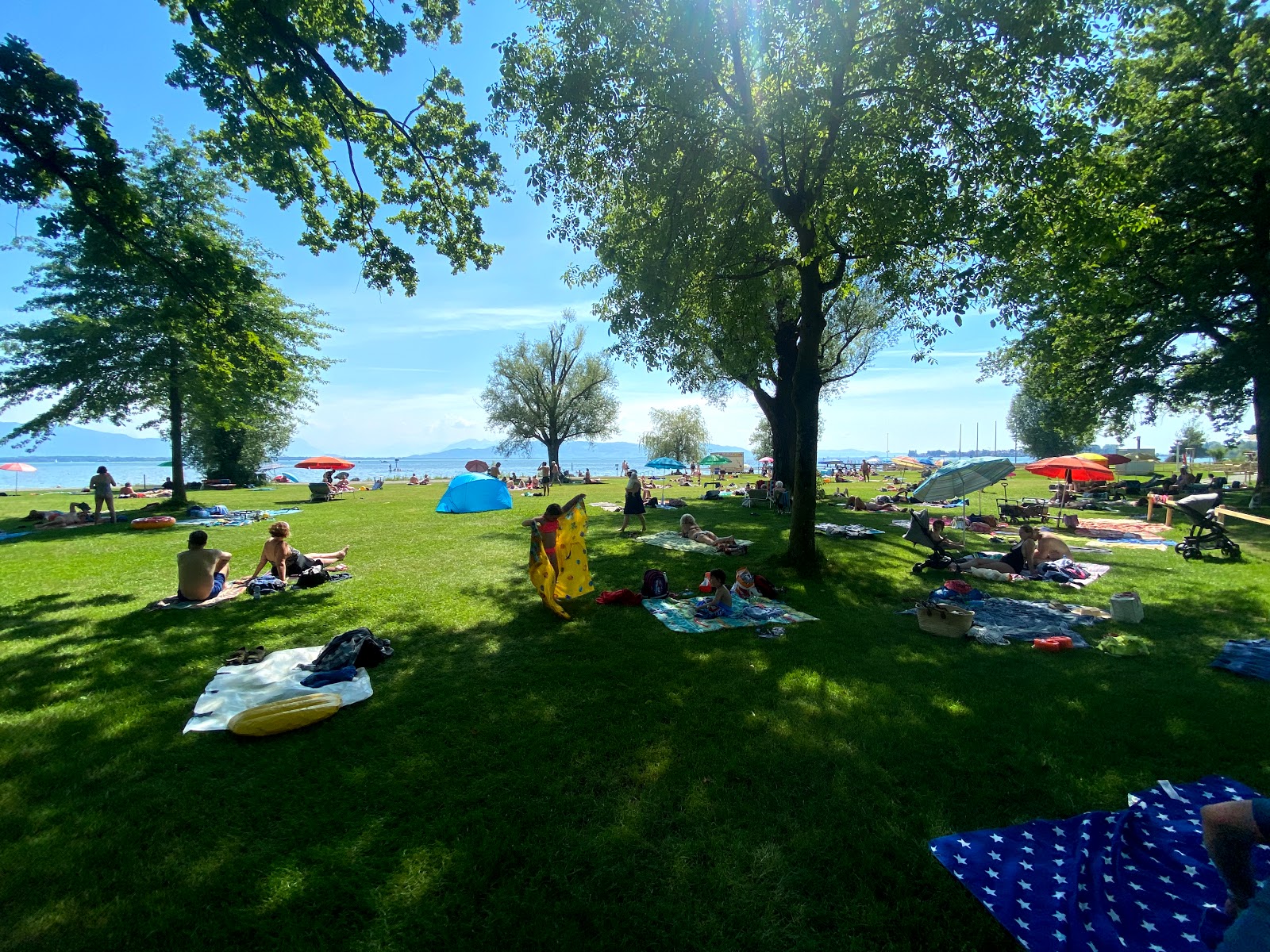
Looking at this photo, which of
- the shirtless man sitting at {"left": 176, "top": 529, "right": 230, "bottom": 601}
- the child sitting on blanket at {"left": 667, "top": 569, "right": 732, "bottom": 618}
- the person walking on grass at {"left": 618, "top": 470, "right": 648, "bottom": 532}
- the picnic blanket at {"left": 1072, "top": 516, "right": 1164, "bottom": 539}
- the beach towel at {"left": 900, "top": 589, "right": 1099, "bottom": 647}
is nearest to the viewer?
the beach towel at {"left": 900, "top": 589, "right": 1099, "bottom": 647}

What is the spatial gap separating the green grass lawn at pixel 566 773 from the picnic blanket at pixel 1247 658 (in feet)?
0.80

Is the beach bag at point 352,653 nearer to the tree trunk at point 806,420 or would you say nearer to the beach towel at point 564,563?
the beach towel at point 564,563

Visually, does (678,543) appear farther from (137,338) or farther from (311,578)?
(137,338)

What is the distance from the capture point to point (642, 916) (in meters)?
2.84

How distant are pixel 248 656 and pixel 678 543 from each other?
31.6 ft

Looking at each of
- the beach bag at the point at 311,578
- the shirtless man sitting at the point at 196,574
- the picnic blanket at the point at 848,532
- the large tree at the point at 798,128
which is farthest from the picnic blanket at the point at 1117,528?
the shirtless man sitting at the point at 196,574

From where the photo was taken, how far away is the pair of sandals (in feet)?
19.8

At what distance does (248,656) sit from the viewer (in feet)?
20.0

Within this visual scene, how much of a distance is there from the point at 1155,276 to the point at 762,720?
25.4 metres

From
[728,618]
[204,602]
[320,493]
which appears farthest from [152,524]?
[728,618]

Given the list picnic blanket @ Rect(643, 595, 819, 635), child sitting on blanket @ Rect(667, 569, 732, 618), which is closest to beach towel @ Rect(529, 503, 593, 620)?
picnic blanket @ Rect(643, 595, 819, 635)

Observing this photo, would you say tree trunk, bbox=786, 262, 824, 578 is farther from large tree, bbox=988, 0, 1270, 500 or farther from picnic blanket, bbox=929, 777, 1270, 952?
picnic blanket, bbox=929, 777, 1270, 952

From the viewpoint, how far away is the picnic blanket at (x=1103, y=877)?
266 cm

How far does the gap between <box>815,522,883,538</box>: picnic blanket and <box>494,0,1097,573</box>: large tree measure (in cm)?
513
